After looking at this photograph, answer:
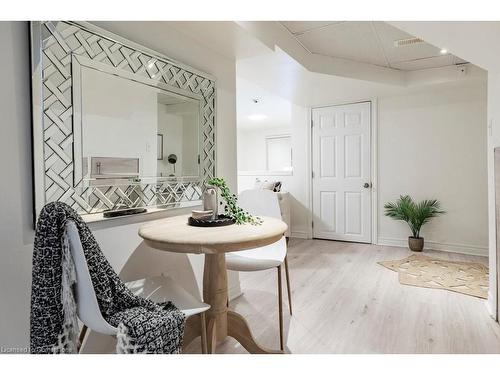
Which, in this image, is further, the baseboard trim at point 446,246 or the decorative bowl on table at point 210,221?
the baseboard trim at point 446,246

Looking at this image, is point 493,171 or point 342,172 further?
point 342,172

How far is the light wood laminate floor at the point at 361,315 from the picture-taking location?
6.07ft

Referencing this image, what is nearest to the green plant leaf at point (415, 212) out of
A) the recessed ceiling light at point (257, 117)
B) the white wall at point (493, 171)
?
the white wall at point (493, 171)

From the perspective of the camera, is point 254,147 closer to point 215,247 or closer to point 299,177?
point 299,177

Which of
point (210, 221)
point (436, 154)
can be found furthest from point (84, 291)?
point (436, 154)

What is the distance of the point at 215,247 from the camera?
1.30 metres

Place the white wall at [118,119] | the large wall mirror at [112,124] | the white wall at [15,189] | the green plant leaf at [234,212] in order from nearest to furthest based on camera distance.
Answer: the white wall at [15,189]
the large wall mirror at [112,124]
the white wall at [118,119]
the green plant leaf at [234,212]

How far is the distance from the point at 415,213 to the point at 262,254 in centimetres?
273

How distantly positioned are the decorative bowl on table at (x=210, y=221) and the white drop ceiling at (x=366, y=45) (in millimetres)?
1859

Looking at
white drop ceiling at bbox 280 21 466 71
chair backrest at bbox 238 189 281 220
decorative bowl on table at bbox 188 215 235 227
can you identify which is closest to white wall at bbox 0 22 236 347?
decorative bowl on table at bbox 188 215 235 227

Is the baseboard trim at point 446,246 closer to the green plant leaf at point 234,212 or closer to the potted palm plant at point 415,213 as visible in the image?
the potted palm plant at point 415,213

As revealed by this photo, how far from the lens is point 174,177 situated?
218 centimetres

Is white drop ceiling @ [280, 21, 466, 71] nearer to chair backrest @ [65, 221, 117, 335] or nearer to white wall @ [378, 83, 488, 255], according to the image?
white wall @ [378, 83, 488, 255]
